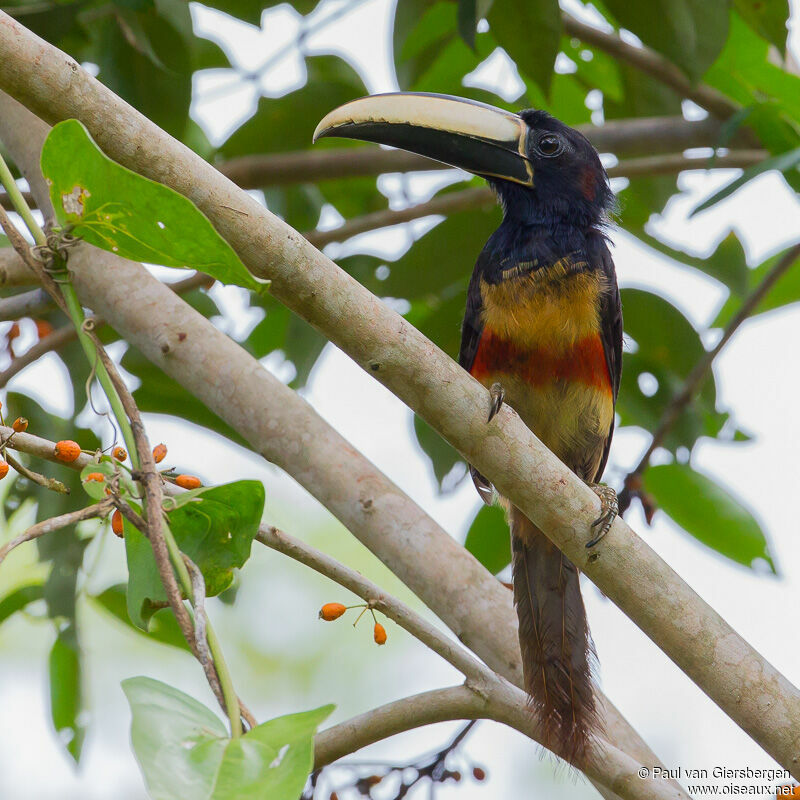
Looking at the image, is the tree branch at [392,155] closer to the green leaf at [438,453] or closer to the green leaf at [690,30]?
the green leaf at [690,30]

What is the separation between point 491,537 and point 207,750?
1.92m

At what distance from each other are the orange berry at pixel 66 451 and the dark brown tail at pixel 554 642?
3.62ft

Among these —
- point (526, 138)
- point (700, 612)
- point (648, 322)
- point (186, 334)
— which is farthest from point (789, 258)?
point (186, 334)

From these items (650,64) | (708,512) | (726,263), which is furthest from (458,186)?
(708,512)

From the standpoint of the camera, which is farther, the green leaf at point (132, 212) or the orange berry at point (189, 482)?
the orange berry at point (189, 482)

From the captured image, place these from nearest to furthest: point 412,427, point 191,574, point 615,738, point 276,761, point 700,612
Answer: point 276,761 → point 191,574 → point 700,612 → point 615,738 → point 412,427

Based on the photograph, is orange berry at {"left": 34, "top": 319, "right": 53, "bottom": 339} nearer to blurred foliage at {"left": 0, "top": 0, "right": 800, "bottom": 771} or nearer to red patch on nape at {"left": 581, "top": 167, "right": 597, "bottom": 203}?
blurred foliage at {"left": 0, "top": 0, "right": 800, "bottom": 771}

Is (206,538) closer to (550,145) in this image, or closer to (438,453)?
(438,453)

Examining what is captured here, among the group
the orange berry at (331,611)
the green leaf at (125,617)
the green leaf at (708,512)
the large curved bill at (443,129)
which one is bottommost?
the orange berry at (331,611)

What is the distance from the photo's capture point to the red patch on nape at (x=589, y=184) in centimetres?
308

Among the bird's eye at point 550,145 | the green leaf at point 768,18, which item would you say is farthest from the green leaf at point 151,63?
the green leaf at point 768,18

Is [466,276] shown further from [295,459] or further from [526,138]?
[295,459]

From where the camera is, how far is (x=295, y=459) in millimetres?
2225

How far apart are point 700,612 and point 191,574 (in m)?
0.94
